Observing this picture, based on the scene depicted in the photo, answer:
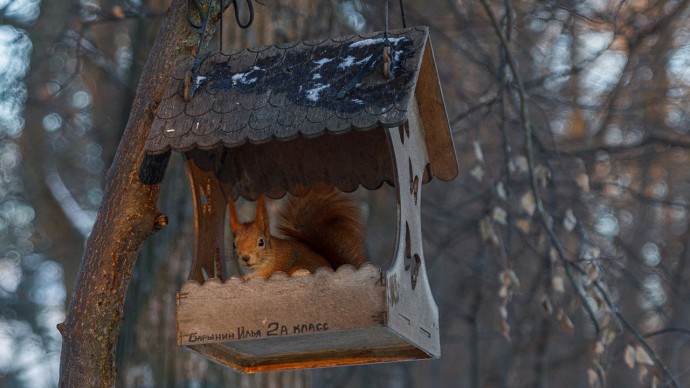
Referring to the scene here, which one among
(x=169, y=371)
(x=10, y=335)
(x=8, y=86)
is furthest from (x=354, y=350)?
(x=10, y=335)

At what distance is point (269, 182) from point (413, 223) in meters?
0.68

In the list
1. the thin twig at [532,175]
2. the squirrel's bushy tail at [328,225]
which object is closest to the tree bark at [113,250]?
the squirrel's bushy tail at [328,225]

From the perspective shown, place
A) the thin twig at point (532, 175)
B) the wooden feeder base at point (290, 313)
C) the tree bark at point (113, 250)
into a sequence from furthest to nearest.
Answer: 1. the thin twig at point (532, 175)
2. the tree bark at point (113, 250)
3. the wooden feeder base at point (290, 313)

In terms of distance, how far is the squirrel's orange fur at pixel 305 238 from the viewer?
10.3 ft

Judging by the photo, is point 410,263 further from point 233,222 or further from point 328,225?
point 233,222

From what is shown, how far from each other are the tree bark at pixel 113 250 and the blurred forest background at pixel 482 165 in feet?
5.61

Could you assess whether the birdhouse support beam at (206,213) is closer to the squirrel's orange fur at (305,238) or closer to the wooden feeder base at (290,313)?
the squirrel's orange fur at (305,238)

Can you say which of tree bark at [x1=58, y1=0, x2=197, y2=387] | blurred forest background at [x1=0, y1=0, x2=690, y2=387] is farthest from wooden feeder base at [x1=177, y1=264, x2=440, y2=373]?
blurred forest background at [x1=0, y1=0, x2=690, y2=387]

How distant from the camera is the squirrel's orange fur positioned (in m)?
3.15

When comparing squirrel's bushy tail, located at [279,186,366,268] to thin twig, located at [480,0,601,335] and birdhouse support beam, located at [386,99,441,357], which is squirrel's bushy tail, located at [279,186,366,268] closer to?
birdhouse support beam, located at [386,99,441,357]

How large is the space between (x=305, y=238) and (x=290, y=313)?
26.0 inches

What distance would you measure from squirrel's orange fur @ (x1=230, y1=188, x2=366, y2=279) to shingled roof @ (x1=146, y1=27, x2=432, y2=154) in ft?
1.35

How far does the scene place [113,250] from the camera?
3.03 metres

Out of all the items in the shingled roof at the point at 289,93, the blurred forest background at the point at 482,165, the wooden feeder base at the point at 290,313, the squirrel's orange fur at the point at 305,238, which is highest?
the blurred forest background at the point at 482,165
